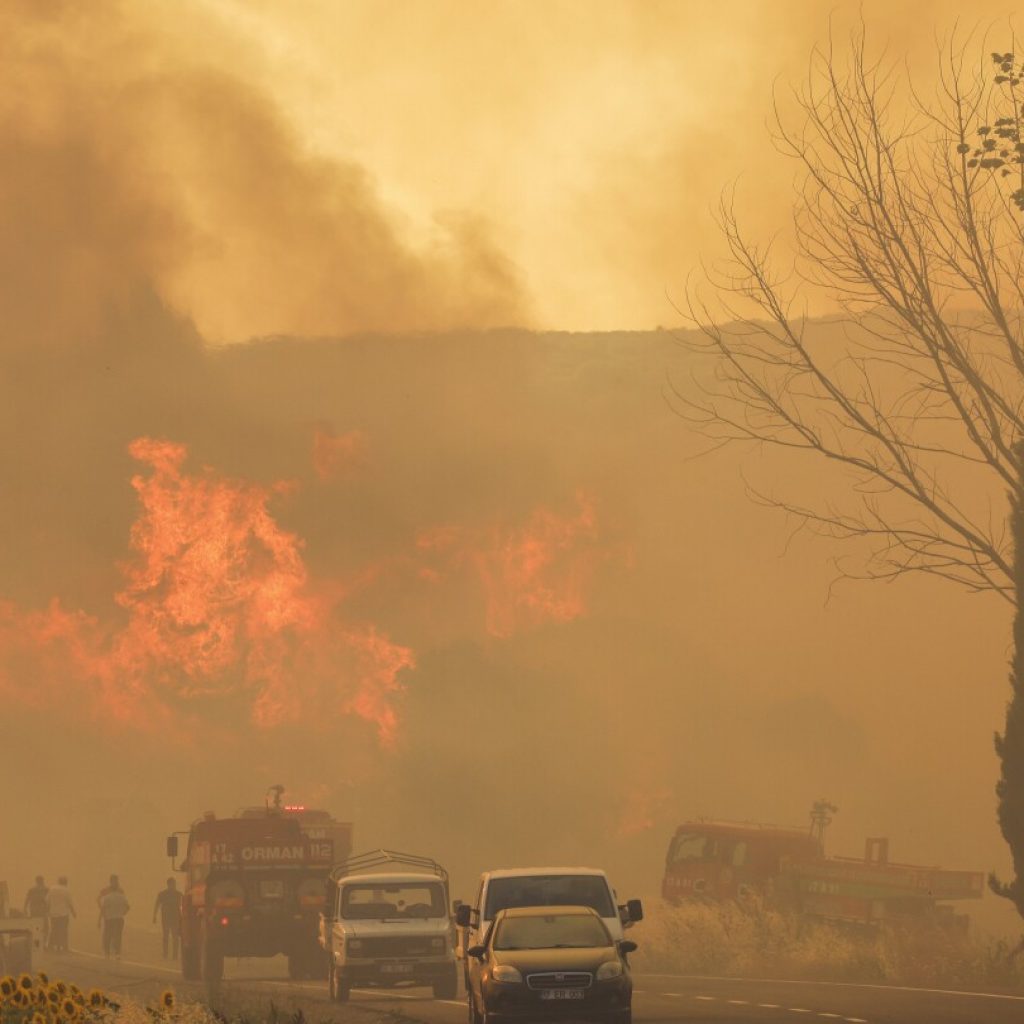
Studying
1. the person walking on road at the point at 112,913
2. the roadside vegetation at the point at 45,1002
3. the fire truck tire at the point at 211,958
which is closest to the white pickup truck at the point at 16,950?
the fire truck tire at the point at 211,958

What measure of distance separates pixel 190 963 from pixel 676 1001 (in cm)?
1090

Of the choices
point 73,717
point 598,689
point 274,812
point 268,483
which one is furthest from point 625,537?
point 274,812

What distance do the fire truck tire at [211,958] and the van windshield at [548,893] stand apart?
10.6 meters


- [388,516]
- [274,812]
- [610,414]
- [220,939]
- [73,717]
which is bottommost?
[220,939]

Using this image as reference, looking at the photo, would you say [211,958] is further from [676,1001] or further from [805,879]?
[805,879]

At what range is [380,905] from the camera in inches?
1293

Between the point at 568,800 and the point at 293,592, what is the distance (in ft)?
43.0

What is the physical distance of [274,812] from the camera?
38.7 m

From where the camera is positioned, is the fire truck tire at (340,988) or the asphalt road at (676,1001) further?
the fire truck tire at (340,988)

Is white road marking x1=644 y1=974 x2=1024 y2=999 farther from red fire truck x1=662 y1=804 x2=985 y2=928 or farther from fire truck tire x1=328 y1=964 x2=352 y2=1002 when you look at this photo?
fire truck tire x1=328 y1=964 x2=352 y2=1002

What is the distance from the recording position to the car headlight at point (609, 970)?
23.0 metres

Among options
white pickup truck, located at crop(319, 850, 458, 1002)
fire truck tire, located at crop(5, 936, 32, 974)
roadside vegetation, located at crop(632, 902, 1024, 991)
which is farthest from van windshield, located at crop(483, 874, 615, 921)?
fire truck tire, located at crop(5, 936, 32, 974)

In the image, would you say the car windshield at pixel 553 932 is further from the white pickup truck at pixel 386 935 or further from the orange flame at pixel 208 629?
the orange flame at pixel 208 629

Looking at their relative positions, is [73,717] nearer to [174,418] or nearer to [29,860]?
[29,860]
